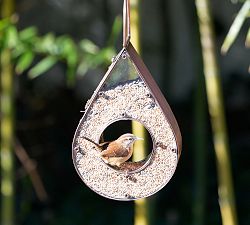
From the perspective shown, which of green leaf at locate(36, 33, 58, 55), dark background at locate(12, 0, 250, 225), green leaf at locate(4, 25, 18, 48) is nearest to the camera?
green leaf at locate(4, 25, 18, 48)

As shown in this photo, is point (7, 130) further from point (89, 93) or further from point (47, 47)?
point (89, 93)

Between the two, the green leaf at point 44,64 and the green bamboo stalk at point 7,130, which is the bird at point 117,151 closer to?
the green leaf at point 44,64

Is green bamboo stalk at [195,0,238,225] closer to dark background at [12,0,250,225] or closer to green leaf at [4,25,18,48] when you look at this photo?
green leaf at [4,25,18,48]

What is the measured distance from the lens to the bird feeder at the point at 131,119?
1.52 m

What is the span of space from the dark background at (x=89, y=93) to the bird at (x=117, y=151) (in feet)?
7.68

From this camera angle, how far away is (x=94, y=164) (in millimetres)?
1599

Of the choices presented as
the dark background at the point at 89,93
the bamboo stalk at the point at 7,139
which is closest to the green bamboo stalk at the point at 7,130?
the bamboo stalk at the point at 7,139

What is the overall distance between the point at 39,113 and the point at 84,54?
2194 mm

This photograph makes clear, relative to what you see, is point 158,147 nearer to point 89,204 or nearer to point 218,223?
point 218,223

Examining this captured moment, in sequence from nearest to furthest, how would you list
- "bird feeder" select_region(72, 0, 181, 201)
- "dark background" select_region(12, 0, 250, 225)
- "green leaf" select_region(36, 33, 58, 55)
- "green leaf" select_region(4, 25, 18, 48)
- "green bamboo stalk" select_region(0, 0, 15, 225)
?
"bird feeder" select_region(72, 0, 181, 201) < "green leaf" select_region(4, 25, 18, 48) < "green leaf" select_region(36, 33, 58, 55) < "green bamboo stalk" select_region(0, 0, 15, 225) < "dark background" select_region(12, 0, 250, 225)

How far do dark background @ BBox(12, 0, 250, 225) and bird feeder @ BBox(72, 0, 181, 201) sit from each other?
2316mm

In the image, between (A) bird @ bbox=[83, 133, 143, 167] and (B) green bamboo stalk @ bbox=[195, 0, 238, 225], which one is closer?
(A) bird @ bbox=[83, 133, 143, 167]

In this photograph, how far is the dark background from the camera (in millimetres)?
4074

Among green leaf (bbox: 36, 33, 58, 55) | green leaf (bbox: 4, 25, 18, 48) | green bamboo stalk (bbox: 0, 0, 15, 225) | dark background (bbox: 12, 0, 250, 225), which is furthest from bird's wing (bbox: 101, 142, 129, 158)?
dark background (bbox: 12, 0, 250, 225)
